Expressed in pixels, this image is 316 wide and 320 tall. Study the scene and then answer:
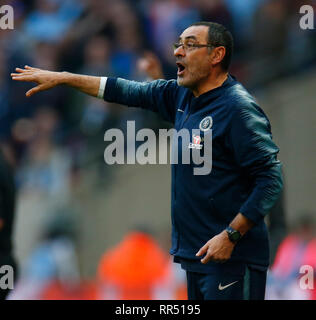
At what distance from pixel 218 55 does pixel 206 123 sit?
0.43 metres

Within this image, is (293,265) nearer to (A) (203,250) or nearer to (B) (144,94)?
(B) (144,94)

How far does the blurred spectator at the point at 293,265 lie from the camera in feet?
27.9

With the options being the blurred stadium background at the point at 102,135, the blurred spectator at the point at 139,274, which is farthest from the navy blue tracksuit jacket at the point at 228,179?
the blurred spectator at the point at 139,274

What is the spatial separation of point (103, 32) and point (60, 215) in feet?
9.55

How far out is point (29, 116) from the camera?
44.1 feet

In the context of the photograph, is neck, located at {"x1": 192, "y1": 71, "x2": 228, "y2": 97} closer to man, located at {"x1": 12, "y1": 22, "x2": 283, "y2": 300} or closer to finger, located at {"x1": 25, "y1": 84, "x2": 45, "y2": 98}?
man, located at {"x1": 12, "y1": 22, "x2": 283, "y2": 300}

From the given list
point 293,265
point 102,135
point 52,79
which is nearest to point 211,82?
point 52,79

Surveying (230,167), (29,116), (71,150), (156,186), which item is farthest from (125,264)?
(230,167)

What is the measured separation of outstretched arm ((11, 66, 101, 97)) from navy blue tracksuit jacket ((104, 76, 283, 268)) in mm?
585

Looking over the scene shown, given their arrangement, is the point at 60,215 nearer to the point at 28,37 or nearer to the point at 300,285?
the point at 28,37

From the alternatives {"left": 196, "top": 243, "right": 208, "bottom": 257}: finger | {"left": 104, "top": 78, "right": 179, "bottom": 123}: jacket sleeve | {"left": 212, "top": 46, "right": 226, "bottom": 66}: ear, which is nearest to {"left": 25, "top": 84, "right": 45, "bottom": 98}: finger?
{"left": 104, "top": 78, "right": 179, "bottom": 123}: jacket sleeve

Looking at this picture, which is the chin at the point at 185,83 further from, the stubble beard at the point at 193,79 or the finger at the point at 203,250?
the finger at the point at 203,250

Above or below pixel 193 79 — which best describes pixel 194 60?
above

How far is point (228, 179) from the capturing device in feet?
17.5
